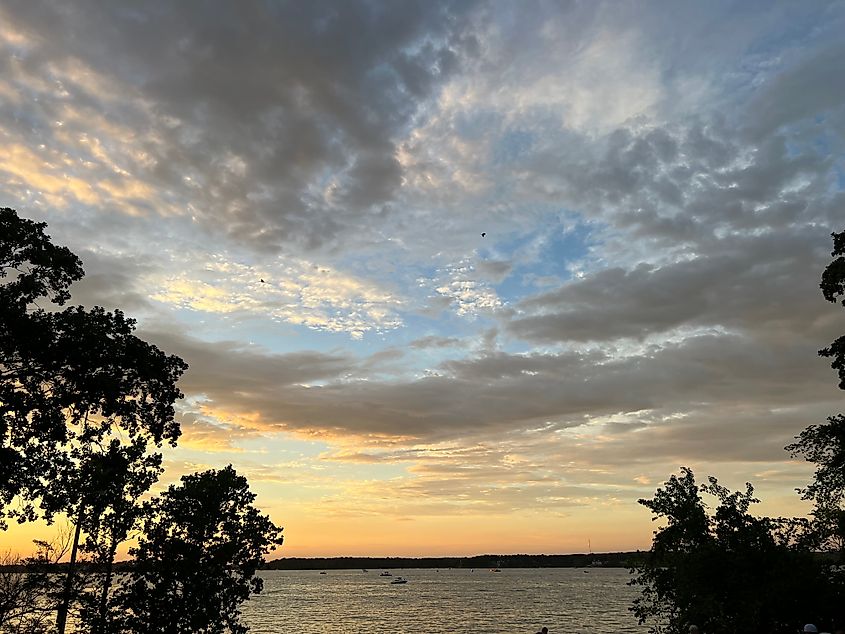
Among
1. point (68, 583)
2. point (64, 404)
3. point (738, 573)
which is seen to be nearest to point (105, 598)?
point (68, 583)

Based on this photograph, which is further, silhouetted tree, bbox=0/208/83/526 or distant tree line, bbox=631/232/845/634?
distant tree line, bbox=631/232/845/634

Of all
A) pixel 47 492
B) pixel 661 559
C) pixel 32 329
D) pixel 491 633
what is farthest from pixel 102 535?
pixel 491 633

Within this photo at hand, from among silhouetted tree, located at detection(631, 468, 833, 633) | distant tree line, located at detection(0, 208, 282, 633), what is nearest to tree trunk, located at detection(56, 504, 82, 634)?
distant tree line, located at detection(0, 208, 282, 633)

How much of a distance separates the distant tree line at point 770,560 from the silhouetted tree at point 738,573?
42mm

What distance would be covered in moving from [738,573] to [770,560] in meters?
1.60

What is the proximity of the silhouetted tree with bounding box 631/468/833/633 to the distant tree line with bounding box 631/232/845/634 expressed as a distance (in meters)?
0.04

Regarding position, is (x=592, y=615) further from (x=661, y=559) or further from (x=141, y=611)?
(x=141, y=611)

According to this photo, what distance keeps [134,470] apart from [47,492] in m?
16.9

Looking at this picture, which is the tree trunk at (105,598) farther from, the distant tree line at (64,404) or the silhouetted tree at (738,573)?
the silhouetted tree at (738,573)

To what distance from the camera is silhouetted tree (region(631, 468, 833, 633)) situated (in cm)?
2867

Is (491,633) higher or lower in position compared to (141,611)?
lower

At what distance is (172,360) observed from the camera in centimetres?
2217

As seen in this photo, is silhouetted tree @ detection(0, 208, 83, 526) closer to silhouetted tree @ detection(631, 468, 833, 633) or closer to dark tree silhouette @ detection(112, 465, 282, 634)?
dark tree silhouette @ detection(112, 465, 282, 634)

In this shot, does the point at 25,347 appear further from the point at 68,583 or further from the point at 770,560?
the point at 770,560
